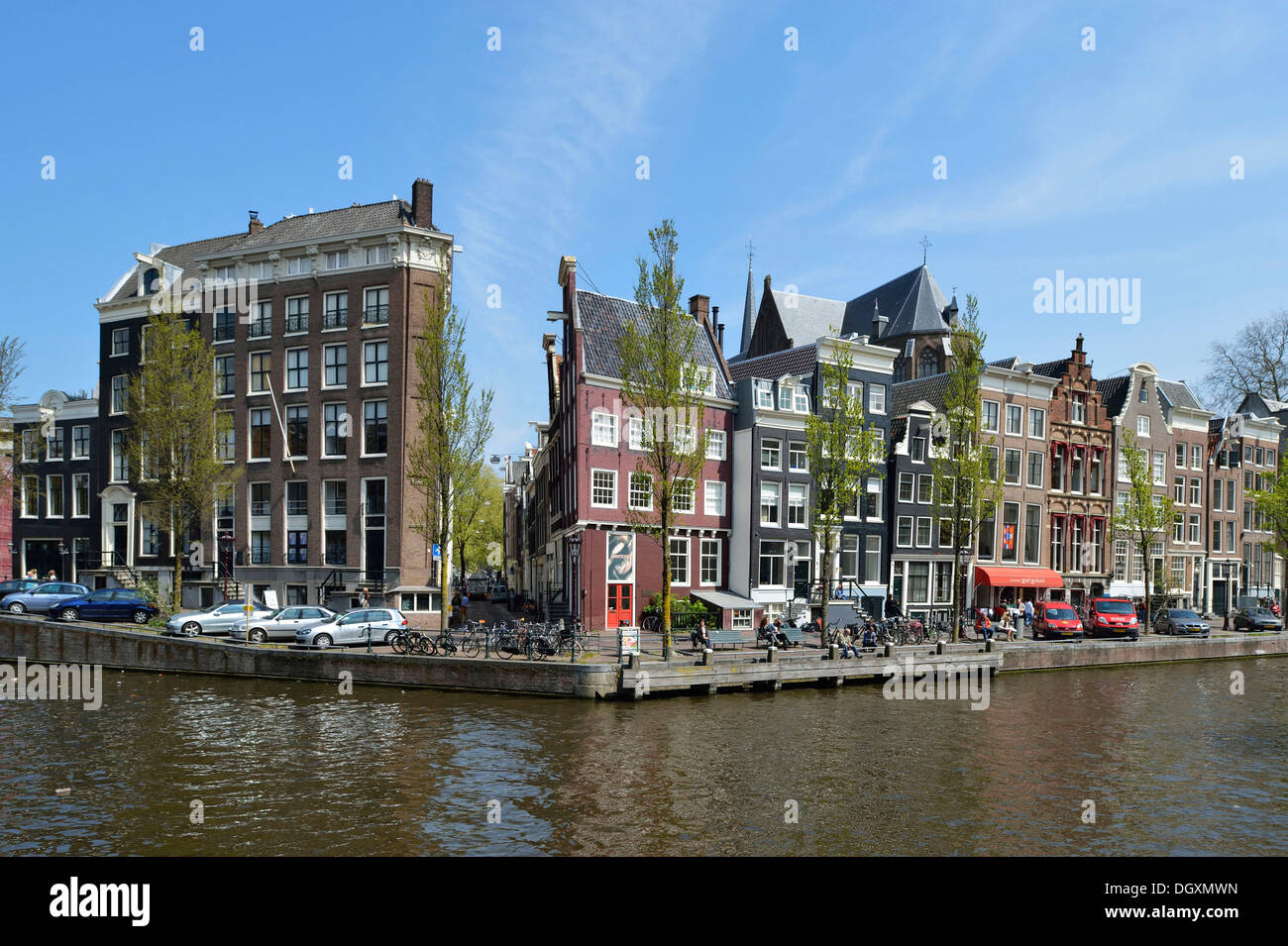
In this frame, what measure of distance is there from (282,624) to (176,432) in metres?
14.3

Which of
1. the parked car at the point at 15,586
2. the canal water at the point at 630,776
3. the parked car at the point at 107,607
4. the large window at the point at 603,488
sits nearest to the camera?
the canal water at the point at 630,776

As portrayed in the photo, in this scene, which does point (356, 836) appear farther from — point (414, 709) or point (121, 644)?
point (121, 644)

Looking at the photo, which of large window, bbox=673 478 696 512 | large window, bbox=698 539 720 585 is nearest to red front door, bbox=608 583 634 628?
large window, bbox=698 539 720 585

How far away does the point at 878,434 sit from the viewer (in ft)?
171

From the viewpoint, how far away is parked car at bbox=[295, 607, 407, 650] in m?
36.1

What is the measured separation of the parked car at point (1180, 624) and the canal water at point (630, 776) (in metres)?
20.7

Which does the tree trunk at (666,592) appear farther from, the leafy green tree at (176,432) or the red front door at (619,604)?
the leafy green tree at (176,432)

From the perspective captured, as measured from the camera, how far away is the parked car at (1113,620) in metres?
46.9

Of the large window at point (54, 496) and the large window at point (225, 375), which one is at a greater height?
the large window at point (225, 375)

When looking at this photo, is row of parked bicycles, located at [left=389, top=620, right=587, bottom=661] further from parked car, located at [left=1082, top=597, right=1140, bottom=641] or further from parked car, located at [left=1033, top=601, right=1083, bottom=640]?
parked car, located at [left=1082, top=597, right=1140, bottom=641]

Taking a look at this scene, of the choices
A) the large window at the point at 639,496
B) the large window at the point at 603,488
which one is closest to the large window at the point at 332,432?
the large window at the point at 603,488

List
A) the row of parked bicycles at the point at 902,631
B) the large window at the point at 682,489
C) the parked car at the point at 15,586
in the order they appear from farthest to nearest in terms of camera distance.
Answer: the parked car at the point at 15,586 → the row of parked bicycles at the point at 902,631 → the large window at the point at 682,489

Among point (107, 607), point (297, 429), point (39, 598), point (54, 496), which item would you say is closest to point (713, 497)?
point (297, 429)

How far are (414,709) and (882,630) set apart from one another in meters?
22.2
